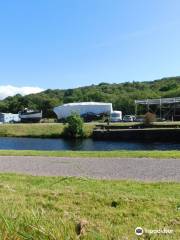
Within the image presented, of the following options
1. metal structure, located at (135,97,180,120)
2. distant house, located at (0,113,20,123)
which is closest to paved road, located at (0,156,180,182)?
metal structure, located at (135,97,180,120)

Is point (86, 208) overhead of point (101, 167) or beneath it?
overhead

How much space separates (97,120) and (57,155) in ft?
305

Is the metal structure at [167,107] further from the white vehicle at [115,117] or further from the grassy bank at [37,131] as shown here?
the grassy bank at [37,131]

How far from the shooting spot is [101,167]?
1600 centimetres

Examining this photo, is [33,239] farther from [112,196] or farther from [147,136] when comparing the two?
[147,136]

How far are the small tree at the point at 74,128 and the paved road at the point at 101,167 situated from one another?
60684 millimetres

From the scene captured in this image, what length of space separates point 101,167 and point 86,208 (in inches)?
303

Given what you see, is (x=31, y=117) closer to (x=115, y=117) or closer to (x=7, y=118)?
(x=7, y=118)

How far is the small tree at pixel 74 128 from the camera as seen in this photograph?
80662 millimetres

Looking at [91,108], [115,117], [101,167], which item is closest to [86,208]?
[101,167]

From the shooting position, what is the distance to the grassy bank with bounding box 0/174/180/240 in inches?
161

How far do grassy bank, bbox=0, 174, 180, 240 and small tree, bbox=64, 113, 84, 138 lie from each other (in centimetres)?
6797

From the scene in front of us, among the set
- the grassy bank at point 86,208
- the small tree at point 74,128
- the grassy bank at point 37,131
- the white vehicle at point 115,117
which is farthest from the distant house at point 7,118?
the grassy bank at point 86,208

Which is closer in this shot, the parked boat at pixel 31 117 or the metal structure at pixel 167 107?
the metal structure at pixel 167 107
